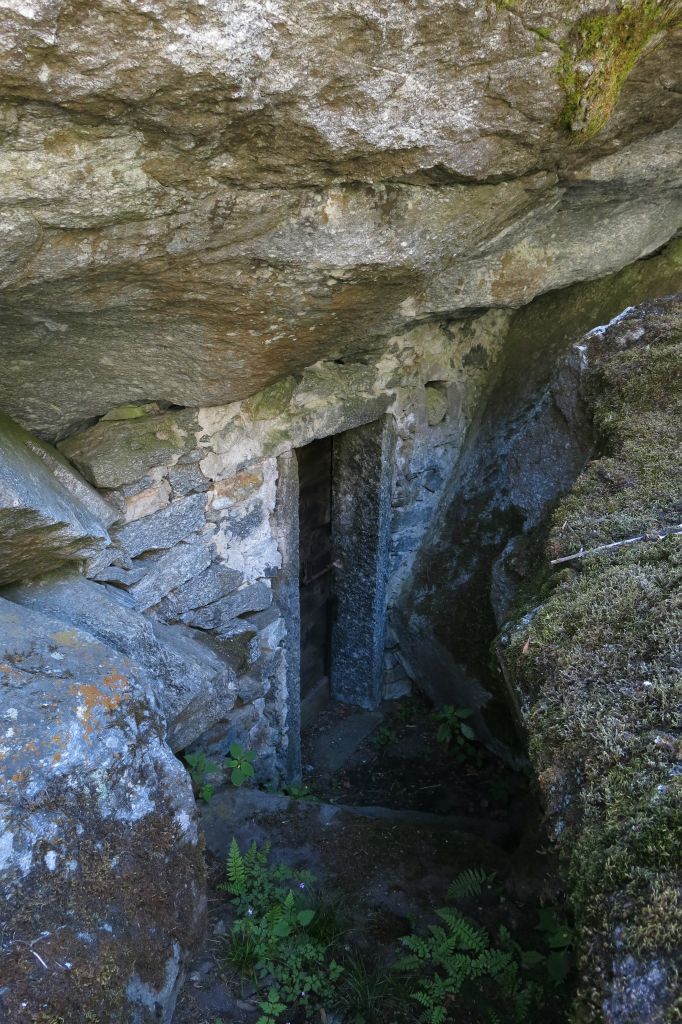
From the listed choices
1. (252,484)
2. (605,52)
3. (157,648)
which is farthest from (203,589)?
(605,52)

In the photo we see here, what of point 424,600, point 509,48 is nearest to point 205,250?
point 509,48

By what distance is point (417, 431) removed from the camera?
12.8 feet

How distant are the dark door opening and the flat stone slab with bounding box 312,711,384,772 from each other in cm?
17

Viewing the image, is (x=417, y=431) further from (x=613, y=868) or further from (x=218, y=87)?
(x=613, y=868)

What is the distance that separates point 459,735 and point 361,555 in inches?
43.8

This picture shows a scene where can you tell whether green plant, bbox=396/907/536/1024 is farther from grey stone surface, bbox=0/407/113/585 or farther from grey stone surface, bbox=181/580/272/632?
grey stone surface, bbox=0/407/113/585

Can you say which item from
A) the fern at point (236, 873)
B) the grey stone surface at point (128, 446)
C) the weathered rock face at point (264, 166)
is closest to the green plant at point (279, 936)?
the fern at point (236, 873)

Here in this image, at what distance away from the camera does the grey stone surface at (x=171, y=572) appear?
2.76 m

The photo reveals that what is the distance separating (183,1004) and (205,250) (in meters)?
2.06

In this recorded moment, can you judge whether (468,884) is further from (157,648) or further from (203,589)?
(203,589)

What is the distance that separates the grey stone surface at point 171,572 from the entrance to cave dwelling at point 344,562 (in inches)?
34.0

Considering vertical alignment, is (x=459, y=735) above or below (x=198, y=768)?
below

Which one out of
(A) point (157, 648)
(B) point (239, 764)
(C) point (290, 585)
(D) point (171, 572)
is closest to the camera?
(A) point (157, 648)

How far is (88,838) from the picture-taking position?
159cm
